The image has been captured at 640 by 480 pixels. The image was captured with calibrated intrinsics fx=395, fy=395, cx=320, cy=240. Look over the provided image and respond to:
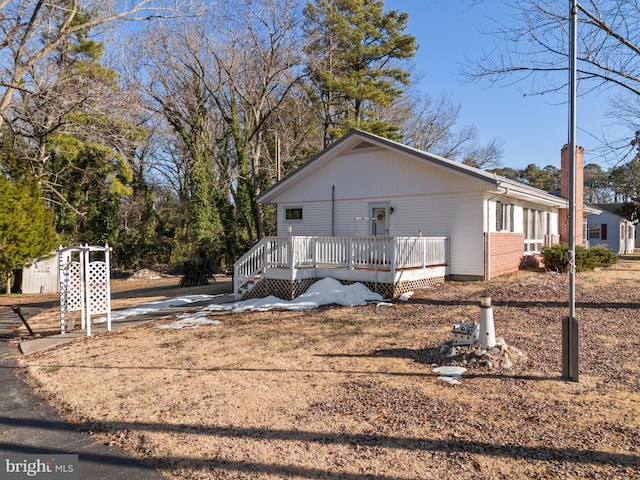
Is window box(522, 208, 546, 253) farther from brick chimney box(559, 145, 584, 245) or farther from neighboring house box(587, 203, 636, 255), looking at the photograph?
neighboring house box(587, 203, 636, 255)

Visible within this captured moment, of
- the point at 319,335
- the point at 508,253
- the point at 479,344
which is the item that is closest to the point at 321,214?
the point at 508,253

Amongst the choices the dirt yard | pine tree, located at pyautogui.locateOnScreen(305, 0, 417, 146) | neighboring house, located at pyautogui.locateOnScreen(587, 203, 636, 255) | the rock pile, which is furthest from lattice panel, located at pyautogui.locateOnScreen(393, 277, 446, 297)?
neighboring house, located at pyautogui.locateOnScreen(587, 203, 636, 255)

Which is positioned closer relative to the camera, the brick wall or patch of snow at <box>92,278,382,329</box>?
patch of snow at <box>92,278,382,329</box>

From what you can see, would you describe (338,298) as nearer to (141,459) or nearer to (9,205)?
(141,459)

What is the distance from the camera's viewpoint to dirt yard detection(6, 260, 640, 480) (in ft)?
10.3

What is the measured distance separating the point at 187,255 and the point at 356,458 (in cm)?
2588

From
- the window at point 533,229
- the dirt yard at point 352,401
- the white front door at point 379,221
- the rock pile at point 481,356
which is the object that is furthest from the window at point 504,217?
the rock pile at point 481,356

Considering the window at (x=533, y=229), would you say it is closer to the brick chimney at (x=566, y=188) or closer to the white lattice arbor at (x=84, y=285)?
the brick chimney at (x=566, y=188)

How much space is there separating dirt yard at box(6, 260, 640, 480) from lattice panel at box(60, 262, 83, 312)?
110cm

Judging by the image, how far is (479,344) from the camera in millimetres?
5512

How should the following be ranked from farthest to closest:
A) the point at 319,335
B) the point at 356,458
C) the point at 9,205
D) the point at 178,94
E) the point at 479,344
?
the point at 178,94 → the point at 9,205 → the point at 319,335 → the point at 479,344 → the point at 356,458

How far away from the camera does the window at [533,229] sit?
16.5 meters

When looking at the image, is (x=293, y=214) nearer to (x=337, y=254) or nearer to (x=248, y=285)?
(x=248, y=285)

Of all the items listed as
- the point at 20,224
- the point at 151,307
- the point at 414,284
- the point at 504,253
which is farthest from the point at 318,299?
the point at 20,224
